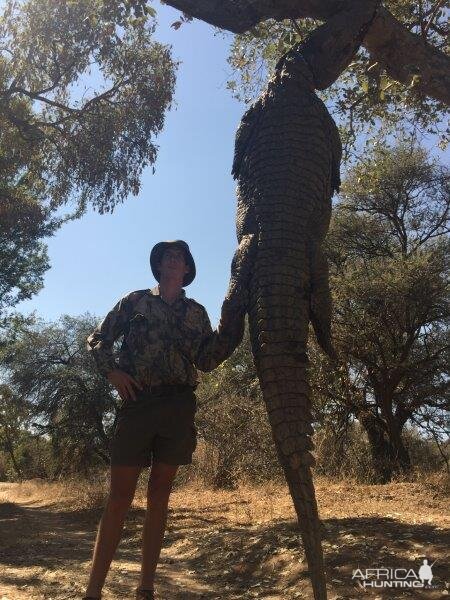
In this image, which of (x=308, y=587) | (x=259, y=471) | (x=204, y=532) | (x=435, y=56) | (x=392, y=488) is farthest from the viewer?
(x=259, y=471)

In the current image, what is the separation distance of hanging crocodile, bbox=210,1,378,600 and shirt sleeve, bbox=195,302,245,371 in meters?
0.06

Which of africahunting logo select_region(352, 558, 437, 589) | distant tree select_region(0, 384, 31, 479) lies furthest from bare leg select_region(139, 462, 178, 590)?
distant tree select_region(0, 384, 31, 479)

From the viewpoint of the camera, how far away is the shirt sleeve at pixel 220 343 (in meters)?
2.73

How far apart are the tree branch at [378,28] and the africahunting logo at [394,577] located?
3.45m

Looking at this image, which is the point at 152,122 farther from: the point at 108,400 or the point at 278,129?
the point at 108,400

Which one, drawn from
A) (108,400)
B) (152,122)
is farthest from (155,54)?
(108,400)

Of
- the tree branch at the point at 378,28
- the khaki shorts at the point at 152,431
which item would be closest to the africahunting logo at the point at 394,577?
the khaki shorts at the point at 152,431

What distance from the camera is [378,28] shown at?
4148 millimetres

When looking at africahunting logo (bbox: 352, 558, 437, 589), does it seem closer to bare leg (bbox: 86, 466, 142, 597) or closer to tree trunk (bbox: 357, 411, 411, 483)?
bare leg (bbox: 86, 466, 142, 597)

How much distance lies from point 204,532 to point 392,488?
3.09m

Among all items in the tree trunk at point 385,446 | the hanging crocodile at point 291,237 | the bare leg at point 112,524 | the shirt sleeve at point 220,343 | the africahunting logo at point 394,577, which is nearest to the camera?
the hanging crocodile at point 291,237

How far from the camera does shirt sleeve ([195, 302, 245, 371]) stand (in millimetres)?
2734

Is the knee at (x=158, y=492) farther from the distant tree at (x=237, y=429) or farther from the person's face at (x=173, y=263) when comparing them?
the distant tree at (x=237, y=429)

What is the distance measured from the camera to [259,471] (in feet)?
37.3
